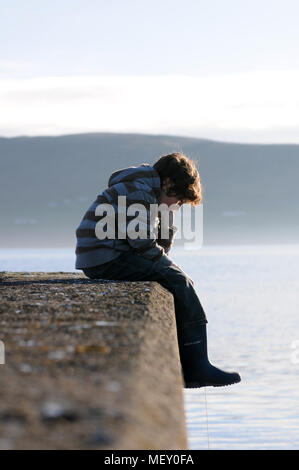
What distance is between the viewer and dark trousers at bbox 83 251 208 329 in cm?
472

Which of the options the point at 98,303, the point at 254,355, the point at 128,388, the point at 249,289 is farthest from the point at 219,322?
the point at 128,388

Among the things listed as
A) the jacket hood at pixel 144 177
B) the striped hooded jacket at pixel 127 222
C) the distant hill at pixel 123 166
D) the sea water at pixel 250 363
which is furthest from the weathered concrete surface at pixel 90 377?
the distant hill at pixel 123 166

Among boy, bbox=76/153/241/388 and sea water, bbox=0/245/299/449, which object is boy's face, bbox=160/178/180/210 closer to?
boy, bbox=76/153/241/388

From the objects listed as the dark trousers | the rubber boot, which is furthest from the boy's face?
the rubber boot

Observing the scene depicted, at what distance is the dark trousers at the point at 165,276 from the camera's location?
186 inches

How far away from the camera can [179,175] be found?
16.2 feet

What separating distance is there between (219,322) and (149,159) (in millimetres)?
45554

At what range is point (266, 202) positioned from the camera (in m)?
54.8

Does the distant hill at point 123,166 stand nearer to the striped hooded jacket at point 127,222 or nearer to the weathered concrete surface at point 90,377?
the striped hooded jacket at point 127,222

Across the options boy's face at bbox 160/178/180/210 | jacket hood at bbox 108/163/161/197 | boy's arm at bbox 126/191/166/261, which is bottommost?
boy's arm at bbox 126/191/166/261

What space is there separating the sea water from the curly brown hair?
1.61m

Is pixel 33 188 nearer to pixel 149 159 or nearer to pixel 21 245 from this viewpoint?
pixel 149 159

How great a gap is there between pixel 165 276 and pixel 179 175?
52 centimetres

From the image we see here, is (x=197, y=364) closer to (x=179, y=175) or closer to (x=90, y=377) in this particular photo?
(x=179, y=175)
